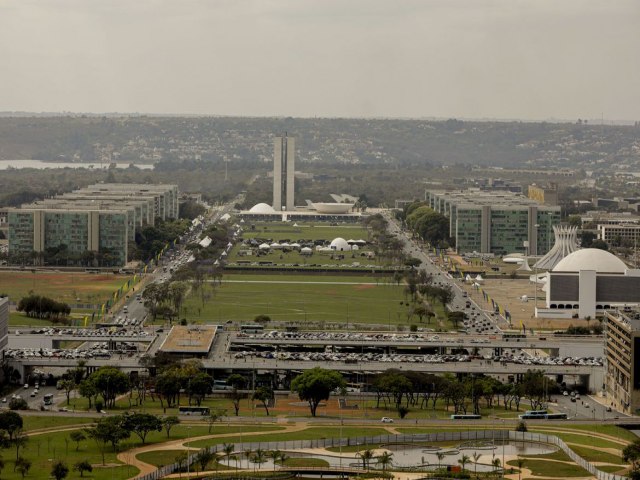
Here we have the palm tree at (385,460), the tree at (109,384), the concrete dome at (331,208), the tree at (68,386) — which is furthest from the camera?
the concrete dome at (331,208)

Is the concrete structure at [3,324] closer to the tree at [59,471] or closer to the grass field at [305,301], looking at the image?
the grass field at [305,301]

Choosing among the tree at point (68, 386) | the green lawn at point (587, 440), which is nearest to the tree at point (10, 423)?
the tree at point (68, 386)

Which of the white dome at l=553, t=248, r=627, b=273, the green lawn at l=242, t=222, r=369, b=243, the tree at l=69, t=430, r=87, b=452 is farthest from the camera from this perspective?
the green lawn at l=242, t=222, r=369, b=243

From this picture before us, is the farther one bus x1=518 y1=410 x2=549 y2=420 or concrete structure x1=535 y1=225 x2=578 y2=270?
concrete structure x1=535 y1=225 x2=578 y2=270

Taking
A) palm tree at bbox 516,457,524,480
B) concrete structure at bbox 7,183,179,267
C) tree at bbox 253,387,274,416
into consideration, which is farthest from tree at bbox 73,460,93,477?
concrete structure at bbox 7,183,179,267

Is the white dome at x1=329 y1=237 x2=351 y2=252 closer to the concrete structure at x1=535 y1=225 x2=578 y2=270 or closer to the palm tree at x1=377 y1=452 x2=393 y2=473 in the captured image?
the concrete structure at x1=535 y1=225 x2=578 y2=270

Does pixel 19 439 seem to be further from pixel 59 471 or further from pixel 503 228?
pixel 503 228

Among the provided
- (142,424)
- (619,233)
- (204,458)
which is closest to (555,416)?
(142,424)
